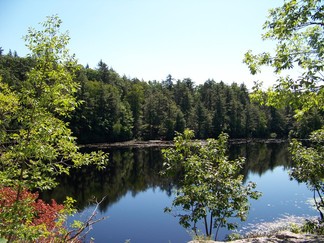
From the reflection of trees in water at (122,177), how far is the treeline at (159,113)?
62.3 feet

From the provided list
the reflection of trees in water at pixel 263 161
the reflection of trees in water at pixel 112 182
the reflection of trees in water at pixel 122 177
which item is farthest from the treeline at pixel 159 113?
the reflection of trees in water at pixel 112 182

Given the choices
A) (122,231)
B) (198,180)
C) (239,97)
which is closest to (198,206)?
(198,180)

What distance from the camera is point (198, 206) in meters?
12.7

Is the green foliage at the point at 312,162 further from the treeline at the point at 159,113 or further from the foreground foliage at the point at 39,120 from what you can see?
the treeline at the point at 159,113

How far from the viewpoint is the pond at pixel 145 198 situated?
25031 mm

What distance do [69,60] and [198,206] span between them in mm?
7761

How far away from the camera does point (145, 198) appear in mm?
35375

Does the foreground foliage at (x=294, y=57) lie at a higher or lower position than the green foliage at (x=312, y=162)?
higher

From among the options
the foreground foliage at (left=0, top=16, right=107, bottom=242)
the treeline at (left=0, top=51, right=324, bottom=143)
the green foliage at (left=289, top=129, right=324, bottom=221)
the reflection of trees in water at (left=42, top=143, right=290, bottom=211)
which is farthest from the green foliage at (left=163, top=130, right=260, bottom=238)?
the treeline at (left=0, top=51, right=324, bottom=143)

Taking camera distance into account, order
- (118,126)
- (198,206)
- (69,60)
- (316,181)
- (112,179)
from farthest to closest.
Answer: (118,126) → (112,179) → (316,181) → (198,206) → (69,60)

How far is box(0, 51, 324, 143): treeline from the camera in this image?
280ft

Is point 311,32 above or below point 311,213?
above

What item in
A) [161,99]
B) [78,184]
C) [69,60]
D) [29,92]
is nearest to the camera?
[29,92]

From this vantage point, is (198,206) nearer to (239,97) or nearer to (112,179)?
(112,179)
